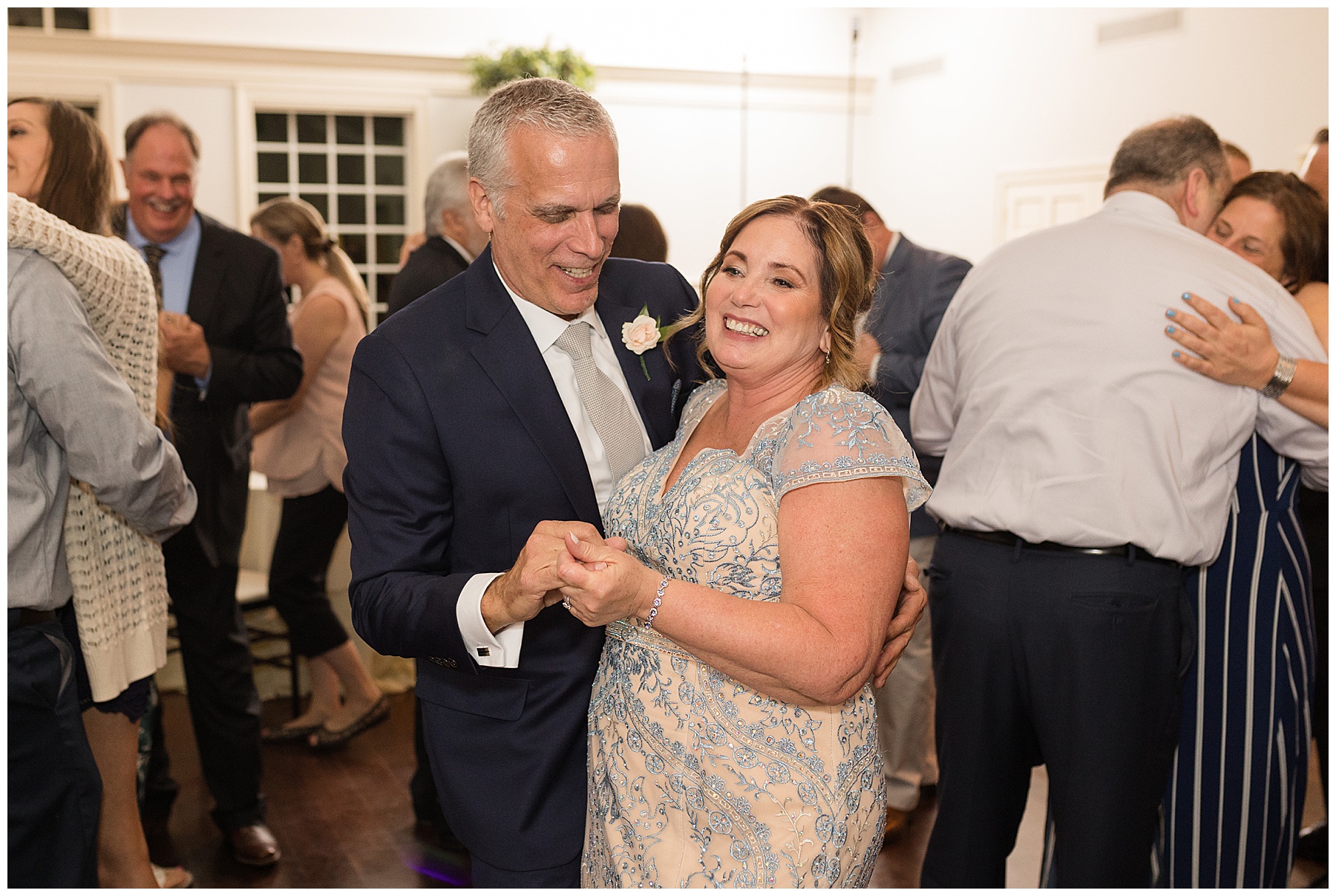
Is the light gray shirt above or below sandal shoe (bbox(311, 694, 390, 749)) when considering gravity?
above

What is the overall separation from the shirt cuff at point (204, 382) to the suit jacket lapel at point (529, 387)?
1.62m

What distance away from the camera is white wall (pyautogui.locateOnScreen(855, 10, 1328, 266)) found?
6.73 m

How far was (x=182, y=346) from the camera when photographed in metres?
2.94

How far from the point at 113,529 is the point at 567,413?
109 centimetres

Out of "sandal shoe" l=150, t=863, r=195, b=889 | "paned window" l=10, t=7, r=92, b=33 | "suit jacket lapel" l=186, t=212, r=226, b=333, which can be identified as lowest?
"sandal shoe" l=150, t=863, r=195, b=889

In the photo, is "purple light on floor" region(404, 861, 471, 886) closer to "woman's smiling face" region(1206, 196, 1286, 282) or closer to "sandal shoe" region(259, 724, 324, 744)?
"sandal shoe" region(259, 724, 324, 744)

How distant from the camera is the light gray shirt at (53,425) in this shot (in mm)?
1866

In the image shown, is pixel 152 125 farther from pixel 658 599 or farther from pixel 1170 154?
pixel 1170 154

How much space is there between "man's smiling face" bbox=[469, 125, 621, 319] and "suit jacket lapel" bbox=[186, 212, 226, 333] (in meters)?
1.73

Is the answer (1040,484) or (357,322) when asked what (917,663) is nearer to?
(1040,484)

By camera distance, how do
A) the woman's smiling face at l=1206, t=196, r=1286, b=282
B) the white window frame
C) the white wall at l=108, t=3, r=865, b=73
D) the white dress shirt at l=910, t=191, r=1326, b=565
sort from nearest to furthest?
the white dress shirt at l=910, t=191, r=1326, b=565 → the woman's smiling face at l=1206, t=196, r=1286, b=282 → the white wall at l=108, t=3, r=865, b=73 → the white window frame

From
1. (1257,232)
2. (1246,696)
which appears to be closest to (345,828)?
(1246,696)

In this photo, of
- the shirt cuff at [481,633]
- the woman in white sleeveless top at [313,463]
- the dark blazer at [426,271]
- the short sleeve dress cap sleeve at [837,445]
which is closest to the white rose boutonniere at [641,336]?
the short sleeve dress cap sleeve at [837,445]

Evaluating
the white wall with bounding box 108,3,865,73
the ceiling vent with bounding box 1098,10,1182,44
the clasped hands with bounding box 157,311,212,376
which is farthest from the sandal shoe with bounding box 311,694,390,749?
the ceiling vent with bounding box 1098,10,1182,44
